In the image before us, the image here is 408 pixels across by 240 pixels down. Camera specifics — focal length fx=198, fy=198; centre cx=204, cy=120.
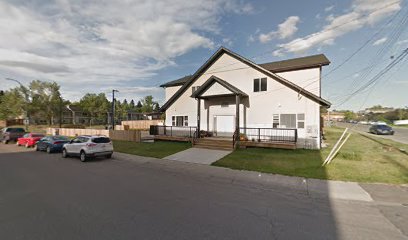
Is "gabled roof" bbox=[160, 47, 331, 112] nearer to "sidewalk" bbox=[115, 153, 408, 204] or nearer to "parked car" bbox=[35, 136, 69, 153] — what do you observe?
"sidewalk" bbox=[115, 153, 408, 204]

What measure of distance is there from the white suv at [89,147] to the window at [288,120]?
13.4 m

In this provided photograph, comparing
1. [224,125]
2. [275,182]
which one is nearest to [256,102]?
[224,125]

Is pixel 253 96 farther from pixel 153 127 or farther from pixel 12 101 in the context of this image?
pixel 12 101

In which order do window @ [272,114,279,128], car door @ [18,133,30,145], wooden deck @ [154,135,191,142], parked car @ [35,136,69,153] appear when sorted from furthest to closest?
car door @ [18,133,30,145], wooden deck @ [154,135,191,142], window @ [272,114,279,128], parked car @ [35,136,69,153]

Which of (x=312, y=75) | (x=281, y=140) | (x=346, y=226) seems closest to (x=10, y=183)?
(x=346, y=226)

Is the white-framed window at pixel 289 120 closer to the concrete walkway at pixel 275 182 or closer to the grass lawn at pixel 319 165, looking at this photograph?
the grass lawn at pixel 319 165

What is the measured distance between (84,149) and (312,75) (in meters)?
18.3

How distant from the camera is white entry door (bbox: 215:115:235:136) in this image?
18.7m

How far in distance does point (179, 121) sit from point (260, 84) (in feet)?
31.1

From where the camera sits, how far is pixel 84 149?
1253 cm

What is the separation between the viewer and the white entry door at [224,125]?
18.7 meters

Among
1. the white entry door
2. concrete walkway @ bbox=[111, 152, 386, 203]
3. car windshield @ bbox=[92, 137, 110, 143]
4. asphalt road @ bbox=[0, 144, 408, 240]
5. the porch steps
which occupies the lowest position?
→ concrete walkway @ bbox=[111, 152, 386, 203]

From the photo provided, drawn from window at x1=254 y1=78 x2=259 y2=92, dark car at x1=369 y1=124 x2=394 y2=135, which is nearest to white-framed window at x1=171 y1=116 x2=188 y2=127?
window at x1=254 y1=78 x2=259 y2=92

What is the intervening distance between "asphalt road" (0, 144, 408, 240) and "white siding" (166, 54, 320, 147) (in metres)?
10.0
